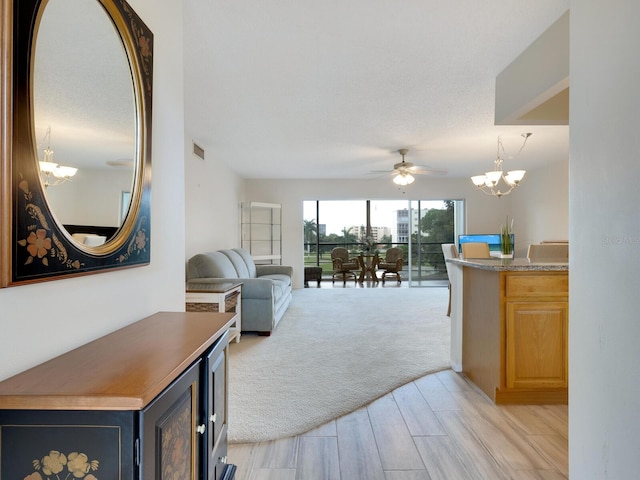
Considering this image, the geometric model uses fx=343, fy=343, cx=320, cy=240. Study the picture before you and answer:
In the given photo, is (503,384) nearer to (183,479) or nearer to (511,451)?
(511,451)

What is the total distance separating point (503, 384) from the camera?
7.66ft

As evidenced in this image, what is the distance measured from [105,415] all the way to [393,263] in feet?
26.8

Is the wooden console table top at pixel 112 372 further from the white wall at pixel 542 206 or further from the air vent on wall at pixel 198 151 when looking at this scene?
the white wall at pixel 542 206

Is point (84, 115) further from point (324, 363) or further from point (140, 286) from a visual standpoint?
point (324, 363)

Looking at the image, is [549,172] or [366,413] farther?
[549,172]

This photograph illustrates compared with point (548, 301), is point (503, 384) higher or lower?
lower

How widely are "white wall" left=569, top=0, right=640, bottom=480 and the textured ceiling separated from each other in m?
0.91

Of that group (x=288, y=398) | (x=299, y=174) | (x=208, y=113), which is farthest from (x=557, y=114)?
(x=299, y=174)

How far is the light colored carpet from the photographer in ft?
7.16

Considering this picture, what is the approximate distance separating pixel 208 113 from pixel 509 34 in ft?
9.18

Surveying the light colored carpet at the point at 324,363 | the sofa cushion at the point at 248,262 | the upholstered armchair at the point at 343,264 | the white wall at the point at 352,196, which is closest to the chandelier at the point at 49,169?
the light colored carpet at the point at 324,363

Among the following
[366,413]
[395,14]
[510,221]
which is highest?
[395,14]

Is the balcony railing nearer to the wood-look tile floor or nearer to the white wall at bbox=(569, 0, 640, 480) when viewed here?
the wood-look tile floor

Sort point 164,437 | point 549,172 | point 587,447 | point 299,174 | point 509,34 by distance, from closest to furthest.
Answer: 1. point 164,437
2. point 587,447
3. point 509,34
4. point 549,172
5. point 299,174
